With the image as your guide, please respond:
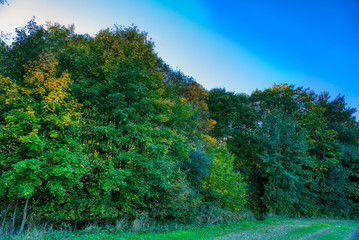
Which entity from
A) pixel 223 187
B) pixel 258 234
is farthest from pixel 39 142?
pixel 223 187

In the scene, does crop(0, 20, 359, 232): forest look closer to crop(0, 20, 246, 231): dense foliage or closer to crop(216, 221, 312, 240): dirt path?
crop(0, 20, 246, 231): dense foliage

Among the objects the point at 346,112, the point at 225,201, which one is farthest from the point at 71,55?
the point at 346,112

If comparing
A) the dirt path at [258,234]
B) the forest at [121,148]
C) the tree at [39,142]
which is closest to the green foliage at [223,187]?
the forest at [121,148]

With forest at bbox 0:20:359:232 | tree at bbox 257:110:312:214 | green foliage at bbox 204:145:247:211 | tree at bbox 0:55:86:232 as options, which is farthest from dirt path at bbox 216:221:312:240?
tree at bbox 257:110:312:214

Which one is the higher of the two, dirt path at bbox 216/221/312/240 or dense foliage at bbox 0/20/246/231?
dense foliage at bbox 0/20/246/231

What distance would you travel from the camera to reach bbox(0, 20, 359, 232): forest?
727 centimetres

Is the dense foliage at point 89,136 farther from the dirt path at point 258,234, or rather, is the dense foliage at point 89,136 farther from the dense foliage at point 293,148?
the dense foliage at point 293,148

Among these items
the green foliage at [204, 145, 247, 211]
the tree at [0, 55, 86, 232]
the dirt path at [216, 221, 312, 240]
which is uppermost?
the tree at [0, 55, 86, 232]

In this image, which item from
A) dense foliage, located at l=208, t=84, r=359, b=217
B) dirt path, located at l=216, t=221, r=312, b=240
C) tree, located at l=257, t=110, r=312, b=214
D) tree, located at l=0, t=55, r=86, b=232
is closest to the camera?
tree, located at l=0, t=55, r=86, b=232

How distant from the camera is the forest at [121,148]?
7.27 m

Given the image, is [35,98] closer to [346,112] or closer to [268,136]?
[268,136]

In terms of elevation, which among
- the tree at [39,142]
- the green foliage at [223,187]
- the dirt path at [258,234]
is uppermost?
the tree at [39,142]

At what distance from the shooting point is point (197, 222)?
12.5m

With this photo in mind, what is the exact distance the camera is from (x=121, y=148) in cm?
1116
